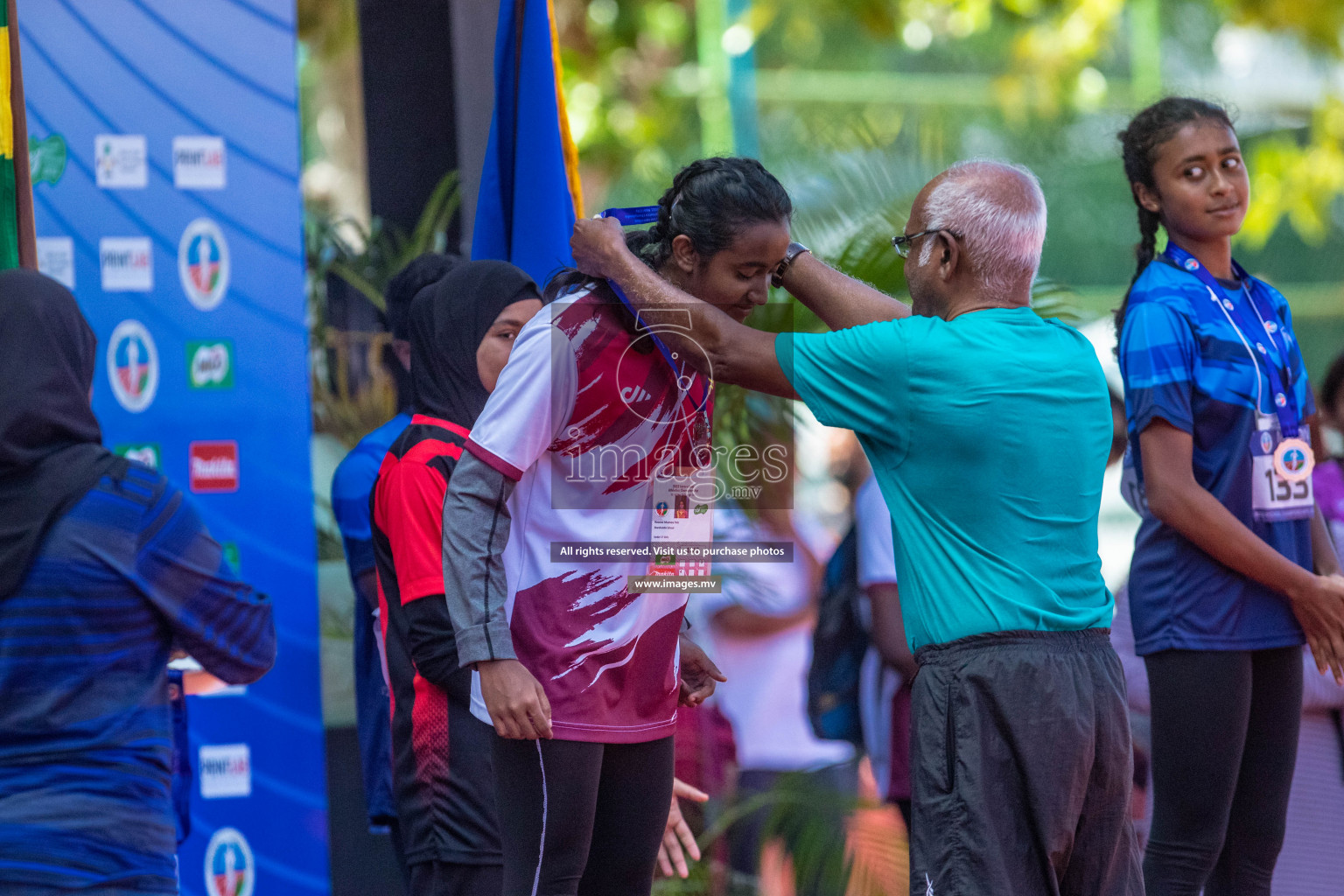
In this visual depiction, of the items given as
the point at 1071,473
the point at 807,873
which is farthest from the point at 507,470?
the point at 807,873

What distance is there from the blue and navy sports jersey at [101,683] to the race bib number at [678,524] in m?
0.81

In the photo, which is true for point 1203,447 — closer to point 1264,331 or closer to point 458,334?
point 1264,331

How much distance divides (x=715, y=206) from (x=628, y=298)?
0.81 feet

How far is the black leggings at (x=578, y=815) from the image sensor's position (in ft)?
7.94

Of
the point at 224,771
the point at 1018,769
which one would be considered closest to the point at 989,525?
the point at 1018,769

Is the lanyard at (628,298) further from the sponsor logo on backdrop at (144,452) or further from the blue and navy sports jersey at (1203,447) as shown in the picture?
the sponsor logo on backdrop at (144,452)

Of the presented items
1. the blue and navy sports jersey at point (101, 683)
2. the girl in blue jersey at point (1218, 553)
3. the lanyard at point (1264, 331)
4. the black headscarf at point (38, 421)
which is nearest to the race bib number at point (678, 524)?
the blue and navy sports jersey at point (101, 683)

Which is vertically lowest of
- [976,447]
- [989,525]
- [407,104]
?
[989,525]

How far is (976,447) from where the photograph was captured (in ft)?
7.44

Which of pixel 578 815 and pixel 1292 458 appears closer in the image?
pixel 578 815

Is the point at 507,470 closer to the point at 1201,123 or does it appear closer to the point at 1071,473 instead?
the point at 1071,473

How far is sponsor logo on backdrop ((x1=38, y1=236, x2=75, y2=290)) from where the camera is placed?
3.98 m

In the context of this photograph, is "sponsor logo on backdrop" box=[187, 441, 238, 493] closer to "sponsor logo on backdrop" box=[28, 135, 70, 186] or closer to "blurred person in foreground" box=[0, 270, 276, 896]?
"sponsor logo on backdrop" box=[28, 135, 70, 186]

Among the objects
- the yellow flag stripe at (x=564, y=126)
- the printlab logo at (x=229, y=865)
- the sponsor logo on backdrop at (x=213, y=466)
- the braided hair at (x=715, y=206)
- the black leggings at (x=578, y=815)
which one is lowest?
the printlab logo at (x=229, y=865)
